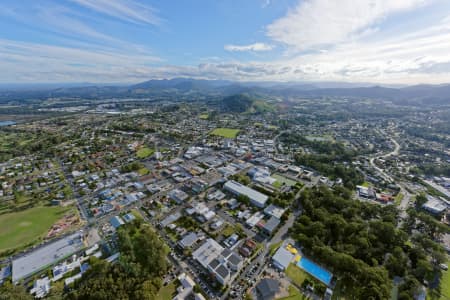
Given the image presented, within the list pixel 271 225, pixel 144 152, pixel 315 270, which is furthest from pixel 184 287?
pixel 144 152

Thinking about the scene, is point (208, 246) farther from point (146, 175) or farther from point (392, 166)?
point (392, 166)

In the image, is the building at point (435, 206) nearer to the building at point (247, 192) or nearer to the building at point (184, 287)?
the building at point (247, 192)

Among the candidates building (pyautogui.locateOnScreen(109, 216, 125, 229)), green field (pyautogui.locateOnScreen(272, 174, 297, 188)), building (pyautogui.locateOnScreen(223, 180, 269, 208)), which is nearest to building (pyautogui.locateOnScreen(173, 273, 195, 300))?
building (pyautogui.locateOnScreen(109, 216, 125, 229))

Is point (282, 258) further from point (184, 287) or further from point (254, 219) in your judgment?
point (184, 287)

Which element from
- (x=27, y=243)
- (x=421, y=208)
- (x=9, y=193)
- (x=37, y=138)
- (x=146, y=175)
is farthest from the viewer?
(x=37, y=138)

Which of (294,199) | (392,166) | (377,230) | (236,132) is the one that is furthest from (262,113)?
(377,230)

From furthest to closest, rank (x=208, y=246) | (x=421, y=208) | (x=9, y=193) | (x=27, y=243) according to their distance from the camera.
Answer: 1. (x=9, y=193)
2. (x=421, y=208)
3. (x=27, y=243)
4. (x=208, y=246)
